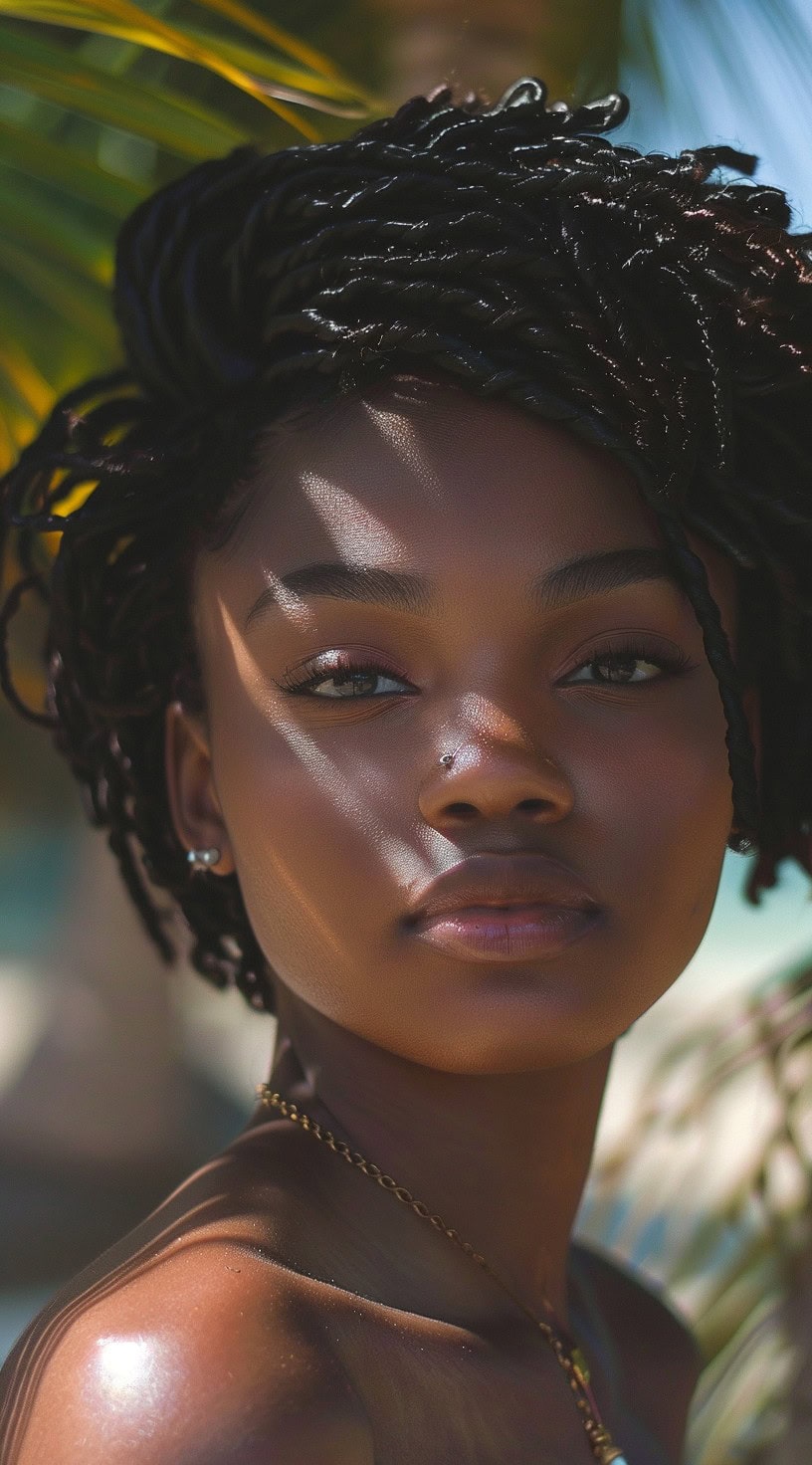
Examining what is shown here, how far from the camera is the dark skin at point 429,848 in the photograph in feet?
5.14

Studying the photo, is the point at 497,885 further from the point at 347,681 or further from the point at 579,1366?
the point at 579,1366

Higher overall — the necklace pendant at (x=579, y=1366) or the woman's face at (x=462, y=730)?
the woman's face at (x=462, y=730)

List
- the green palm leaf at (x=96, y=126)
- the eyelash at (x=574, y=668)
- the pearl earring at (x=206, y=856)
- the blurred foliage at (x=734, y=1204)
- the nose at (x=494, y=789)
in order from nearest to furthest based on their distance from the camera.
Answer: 1. the nose at (x=494, y=789)
2. the eyelash at (x=574, y=668)
3. the pearl earring at (x=206, y=856)
4. the green palm leaf at (x=96, y=126)
5. the blurred foliage at (x=734, y=1204)

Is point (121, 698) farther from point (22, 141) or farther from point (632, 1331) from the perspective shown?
point (632, 1331)

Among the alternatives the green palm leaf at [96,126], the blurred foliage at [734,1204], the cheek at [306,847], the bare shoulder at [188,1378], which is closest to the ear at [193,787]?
the cheek at [306,847]

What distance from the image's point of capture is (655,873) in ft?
5.43

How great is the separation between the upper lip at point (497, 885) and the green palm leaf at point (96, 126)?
1137 mm

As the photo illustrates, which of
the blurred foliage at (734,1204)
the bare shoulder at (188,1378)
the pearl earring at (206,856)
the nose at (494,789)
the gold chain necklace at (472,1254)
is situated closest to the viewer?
the bare shoulder at (188,1378)

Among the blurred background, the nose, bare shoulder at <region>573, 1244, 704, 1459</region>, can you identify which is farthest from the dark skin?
the blurred background

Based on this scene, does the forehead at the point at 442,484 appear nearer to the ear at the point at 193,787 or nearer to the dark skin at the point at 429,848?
the dark skin at the point at 429,848

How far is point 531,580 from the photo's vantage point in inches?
64.1

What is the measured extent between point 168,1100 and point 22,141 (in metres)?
3.59

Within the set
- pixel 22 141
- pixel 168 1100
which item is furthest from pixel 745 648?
pixel 168 1100

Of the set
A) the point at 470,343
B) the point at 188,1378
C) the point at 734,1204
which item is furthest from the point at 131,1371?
the point at 734,1204
